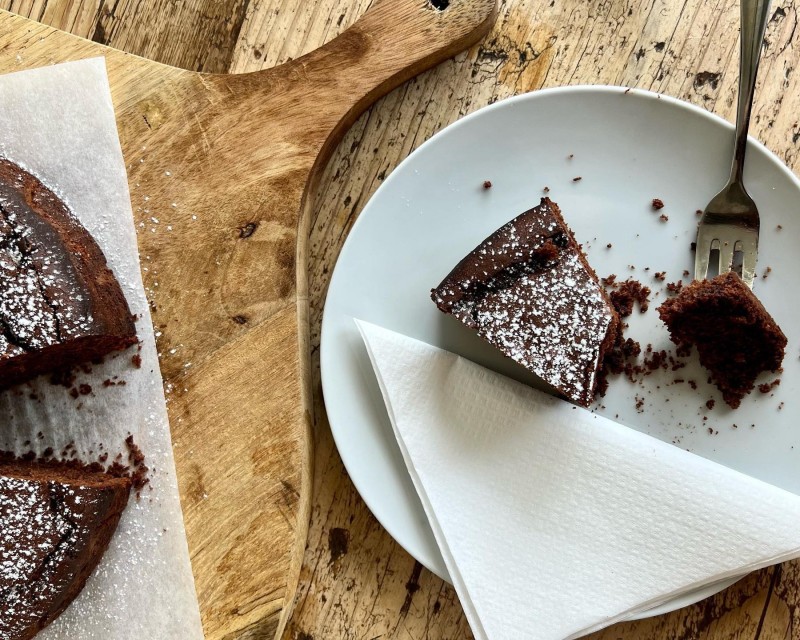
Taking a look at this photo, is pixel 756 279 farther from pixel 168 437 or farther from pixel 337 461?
pixel 168 437

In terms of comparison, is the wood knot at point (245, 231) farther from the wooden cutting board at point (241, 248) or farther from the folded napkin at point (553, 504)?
the folded napkin at point (553, 504)

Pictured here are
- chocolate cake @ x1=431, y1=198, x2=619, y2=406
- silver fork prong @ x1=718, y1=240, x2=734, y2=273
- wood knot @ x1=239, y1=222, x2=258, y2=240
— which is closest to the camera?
chocolate cake @ x1=431, y1=198, x2=619, y2=406

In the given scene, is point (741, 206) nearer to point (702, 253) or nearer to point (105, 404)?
point (702, 253)

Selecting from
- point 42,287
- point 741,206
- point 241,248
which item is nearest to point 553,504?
point 741,206

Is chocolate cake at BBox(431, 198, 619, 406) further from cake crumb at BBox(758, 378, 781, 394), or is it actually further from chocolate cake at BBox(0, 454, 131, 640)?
chocolate cake at BBox(0, 454, 131, 640)

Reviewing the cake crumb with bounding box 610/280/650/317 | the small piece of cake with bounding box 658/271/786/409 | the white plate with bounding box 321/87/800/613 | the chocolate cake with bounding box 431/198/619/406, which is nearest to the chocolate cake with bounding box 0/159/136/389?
the white plate with bounding box 321/87/800/613

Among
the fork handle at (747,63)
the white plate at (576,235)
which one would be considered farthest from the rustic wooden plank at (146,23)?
the fork handle at (747,63)
